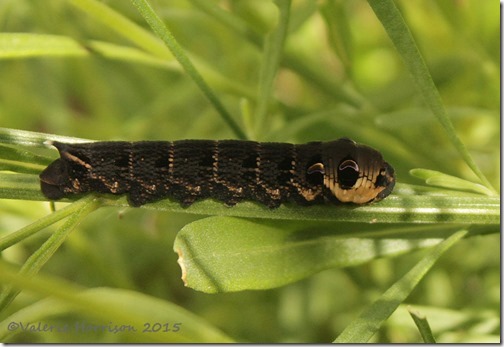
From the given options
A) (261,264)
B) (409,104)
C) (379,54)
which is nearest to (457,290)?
(409,104)

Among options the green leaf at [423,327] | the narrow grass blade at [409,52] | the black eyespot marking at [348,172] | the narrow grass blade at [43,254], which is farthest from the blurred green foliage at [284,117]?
the green leaf at [423,327]

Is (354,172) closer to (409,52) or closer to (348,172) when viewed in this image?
(348,172)

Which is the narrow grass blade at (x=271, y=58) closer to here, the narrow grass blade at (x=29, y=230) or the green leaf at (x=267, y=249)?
the green leaf at (x=267, y=249)

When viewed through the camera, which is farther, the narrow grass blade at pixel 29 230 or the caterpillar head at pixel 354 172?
the caterpillar head at pixel 354 172

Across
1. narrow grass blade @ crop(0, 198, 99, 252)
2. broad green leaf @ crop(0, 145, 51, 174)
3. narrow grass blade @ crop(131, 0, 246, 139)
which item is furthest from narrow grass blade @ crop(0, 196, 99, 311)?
narrow grass blade @ crop(131, 0, 246, 139)

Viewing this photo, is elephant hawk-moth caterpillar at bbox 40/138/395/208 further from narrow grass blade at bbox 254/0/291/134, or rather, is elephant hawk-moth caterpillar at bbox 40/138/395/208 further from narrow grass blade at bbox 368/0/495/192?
narrow grass blade at bbox 368/0/495/192
